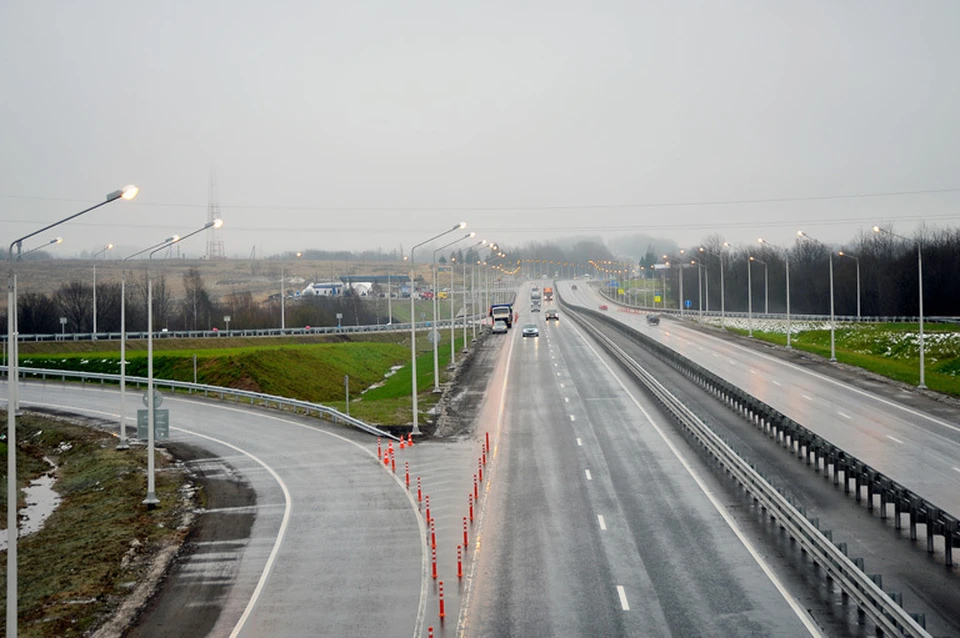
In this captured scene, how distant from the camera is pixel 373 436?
3825cm

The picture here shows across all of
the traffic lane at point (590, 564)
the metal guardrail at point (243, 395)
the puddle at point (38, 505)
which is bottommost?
the puddle at point (38, 505)

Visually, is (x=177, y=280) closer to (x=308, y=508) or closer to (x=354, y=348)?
(x=354, y=348)

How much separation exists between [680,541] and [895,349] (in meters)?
57.8

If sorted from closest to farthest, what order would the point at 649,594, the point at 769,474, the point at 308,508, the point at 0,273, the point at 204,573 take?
the point at 649,594, the point at 204,573, the point at 308,508, the point at 769,474, the point at 0,273

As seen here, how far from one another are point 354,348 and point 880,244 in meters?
97.6

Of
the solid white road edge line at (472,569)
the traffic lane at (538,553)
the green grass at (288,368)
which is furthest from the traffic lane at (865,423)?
the green grass at (288,368)

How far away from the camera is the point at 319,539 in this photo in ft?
74.2

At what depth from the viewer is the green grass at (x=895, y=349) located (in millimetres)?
53359

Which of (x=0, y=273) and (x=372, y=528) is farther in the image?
(x=0, y=273)

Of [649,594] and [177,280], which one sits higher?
[177,280]

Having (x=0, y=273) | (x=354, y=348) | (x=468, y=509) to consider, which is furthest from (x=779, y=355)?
(x=0, y=273)

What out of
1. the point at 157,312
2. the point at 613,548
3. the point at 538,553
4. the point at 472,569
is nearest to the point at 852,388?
the point at 613,548

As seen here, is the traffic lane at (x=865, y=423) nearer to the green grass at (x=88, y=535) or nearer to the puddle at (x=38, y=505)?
the green grass at (x=88, y=535)

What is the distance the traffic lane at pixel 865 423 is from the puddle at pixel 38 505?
25.8m
